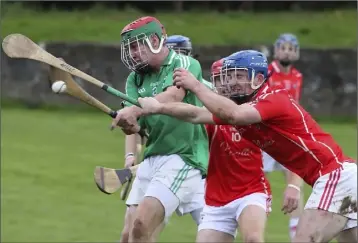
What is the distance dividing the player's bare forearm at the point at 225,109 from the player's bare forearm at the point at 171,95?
65 centimetres

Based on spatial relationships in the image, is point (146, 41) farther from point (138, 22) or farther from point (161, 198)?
point (161, 198)

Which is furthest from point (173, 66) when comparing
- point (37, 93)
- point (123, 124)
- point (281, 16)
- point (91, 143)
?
point (281, 16)

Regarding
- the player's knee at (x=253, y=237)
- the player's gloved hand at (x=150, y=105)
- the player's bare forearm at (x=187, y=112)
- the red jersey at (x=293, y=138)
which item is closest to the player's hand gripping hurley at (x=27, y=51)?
the player's gloved hand at (x=150, y=105)

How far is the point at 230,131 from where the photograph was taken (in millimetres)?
7613

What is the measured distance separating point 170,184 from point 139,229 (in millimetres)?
430

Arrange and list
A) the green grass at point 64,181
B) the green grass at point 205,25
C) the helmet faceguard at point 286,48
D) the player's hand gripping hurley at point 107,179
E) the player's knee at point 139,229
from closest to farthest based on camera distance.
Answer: the player's knee at point 139,229, the player's hand gripping hurley at point 107,179, the green grass at point 64,181, the helmet faceguard at point 286,48, the green grass at point 205,25

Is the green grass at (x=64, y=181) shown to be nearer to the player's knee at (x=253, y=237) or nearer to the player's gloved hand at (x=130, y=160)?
the player's gloved hand at (x=130, y=160)

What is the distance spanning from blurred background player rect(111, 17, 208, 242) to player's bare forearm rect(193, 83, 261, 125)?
2.55 feet

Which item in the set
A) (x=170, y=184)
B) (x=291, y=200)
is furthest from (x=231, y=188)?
(x=291, y=200)

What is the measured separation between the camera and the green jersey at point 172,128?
7.66 meters

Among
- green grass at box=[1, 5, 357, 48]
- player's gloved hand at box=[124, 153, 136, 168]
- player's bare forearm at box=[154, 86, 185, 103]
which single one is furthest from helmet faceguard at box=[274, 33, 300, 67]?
green grass at box=[1, 5, 357, 48]

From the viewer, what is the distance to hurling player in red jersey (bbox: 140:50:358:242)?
6719mm

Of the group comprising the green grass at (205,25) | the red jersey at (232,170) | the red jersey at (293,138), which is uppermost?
the red jersey at (293,138)

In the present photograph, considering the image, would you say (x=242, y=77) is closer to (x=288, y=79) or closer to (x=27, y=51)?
(x=27, y=51)
